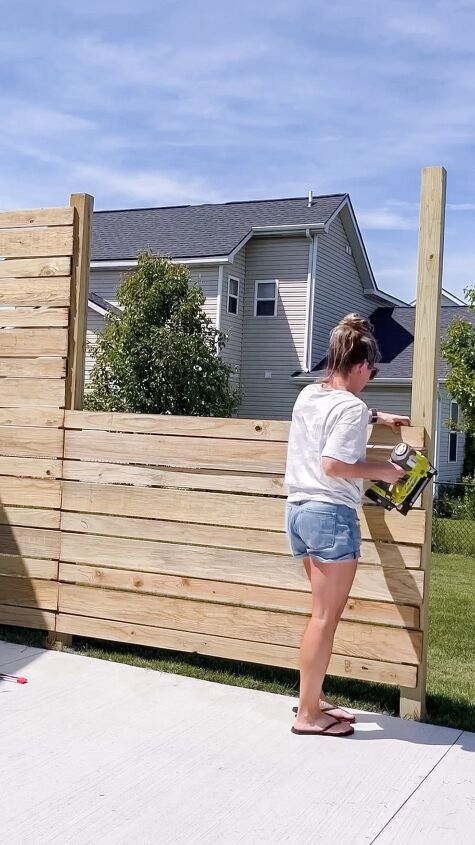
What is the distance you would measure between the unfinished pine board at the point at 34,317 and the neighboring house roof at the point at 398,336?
14.9 metres

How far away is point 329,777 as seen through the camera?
3.47 meters

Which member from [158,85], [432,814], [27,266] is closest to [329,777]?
[432,814]

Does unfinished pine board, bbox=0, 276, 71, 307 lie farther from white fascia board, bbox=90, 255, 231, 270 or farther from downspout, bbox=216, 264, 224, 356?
downspout, bbox=216, 264, 224, 356

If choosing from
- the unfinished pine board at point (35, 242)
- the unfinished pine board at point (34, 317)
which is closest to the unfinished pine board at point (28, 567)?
the unfinished pine board at point (34, 317)

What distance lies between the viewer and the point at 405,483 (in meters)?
3.93

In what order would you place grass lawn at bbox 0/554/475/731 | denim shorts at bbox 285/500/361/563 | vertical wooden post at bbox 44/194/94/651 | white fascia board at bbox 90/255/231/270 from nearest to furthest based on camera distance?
1. denim shorts at bbox 285/500/361/563
2. grass lawn at bbox 0/554/475/731
3. vertical wooden post at bbox 44/194/94/651
4. white fascia board at bbox 90/255/231/270

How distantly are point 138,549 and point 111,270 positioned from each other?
1732 cm

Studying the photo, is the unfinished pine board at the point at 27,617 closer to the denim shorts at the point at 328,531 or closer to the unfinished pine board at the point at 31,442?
the unfinished pine board at the point at 31,442

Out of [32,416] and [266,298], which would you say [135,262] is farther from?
[32,416]

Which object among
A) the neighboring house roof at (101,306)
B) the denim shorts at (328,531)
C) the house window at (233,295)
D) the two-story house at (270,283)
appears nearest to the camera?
the denim shorts at (328,531)

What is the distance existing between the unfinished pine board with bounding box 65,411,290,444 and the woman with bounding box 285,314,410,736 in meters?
0.62

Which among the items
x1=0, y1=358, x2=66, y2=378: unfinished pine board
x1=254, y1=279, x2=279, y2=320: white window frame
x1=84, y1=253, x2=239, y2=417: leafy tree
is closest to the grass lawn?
x1=0, y1=358, x2=66, y2=378: unfinished pine board

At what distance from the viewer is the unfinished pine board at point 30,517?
5.29 metres

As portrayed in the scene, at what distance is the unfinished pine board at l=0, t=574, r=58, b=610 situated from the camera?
528 centimetres
